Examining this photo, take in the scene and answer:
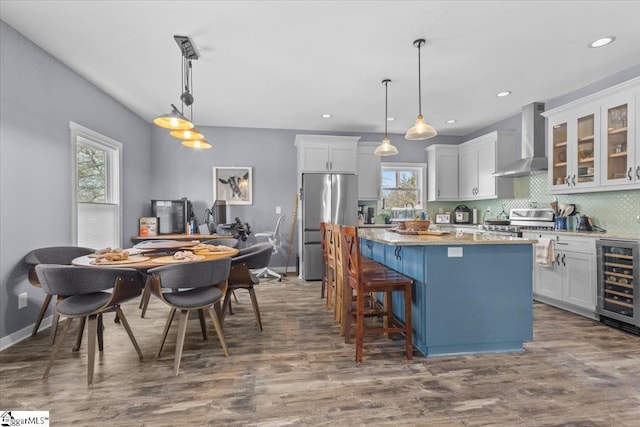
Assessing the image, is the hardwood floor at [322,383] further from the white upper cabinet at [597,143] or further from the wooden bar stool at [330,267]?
the white upper cabinet at [597,143]

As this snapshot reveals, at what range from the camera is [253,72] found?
11.3ft

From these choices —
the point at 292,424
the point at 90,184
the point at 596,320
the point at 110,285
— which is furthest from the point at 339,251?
the point at 90,184

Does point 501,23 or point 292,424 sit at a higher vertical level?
point 501,23

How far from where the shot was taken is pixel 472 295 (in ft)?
7.87

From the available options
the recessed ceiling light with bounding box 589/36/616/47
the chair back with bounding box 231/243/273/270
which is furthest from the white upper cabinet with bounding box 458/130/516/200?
the chair back with bounding box 231/243/273/270

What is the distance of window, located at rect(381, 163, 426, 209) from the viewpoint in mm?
6098

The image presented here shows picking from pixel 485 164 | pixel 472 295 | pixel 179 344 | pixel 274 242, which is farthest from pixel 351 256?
pixel 485 164

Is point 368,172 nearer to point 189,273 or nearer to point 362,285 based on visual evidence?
point 362,285

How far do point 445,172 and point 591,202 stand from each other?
238 cm

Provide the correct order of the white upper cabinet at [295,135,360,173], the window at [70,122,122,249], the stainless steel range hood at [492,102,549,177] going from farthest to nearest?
the white upper cabinet at [295,135,360,173] → the stainless steel range hood at [492,102,549,177] → the window at [70,122,122,249]

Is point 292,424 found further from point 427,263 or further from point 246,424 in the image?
point 427,263

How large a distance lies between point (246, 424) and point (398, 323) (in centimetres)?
162

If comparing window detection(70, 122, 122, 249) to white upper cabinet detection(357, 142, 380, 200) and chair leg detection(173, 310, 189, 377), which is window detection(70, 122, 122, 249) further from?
white upper cabinet detection(357, 142, 380, 200)

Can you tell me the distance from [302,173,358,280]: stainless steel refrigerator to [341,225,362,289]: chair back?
96.9 inches
